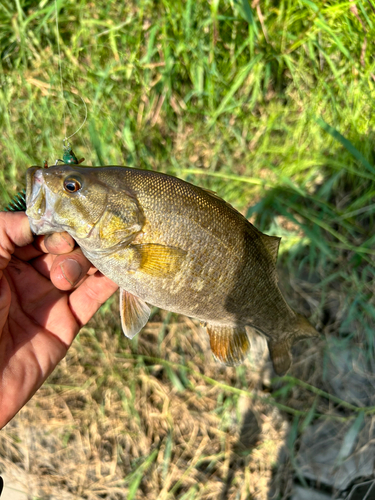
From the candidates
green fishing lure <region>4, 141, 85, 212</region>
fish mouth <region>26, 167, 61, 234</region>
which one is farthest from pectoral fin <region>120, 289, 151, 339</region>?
green fishing lure <region>4, 141, 85, 212</region>

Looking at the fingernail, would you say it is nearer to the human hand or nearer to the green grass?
the human hand

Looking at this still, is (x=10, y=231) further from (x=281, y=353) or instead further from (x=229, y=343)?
(x=281, y=353)

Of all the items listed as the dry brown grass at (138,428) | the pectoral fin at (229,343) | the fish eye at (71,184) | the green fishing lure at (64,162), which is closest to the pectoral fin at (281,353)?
the pectoral fin at (229,343)

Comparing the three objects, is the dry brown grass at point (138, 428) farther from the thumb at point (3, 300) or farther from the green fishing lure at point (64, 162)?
the green fishing lure at point (64, 162)

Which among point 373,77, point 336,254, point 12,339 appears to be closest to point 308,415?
point 336,254

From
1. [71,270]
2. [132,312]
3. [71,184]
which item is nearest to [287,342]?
[132,312]

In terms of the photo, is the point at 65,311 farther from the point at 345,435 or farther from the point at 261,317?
the point at 345,435
